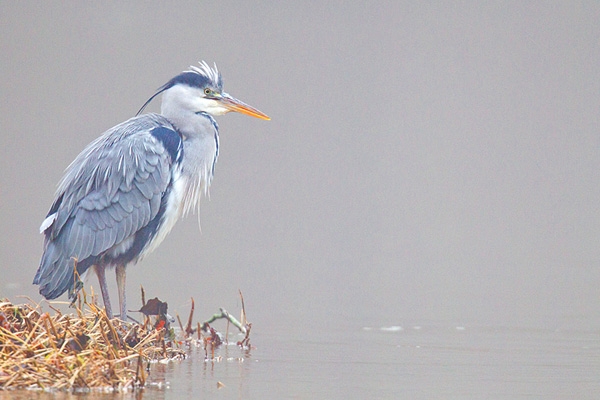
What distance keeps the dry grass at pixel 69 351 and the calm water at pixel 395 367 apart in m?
0.13

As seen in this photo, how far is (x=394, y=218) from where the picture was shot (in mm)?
16500

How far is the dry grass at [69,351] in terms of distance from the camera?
14.0 feet

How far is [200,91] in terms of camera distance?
255 inches

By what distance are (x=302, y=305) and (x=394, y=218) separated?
8741 mm

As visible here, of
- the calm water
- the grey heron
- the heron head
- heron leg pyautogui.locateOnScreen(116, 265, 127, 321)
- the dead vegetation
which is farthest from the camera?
the heron head

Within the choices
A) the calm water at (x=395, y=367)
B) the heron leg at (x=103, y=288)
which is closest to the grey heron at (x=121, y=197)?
the heron leg at (x=103, y=288)

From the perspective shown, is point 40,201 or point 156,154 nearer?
point 156,154

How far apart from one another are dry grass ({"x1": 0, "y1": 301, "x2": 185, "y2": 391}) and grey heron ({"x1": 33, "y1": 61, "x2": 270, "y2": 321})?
0.55 meters

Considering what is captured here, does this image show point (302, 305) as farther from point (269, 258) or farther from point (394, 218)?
point (394, 218)

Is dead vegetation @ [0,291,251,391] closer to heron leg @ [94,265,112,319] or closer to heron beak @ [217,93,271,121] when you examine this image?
heron leg @ [94,265,112,319]

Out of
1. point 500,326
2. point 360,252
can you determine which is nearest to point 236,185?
point 360,252

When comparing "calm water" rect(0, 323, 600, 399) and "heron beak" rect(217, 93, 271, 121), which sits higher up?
"heron beak" rect(217, 93, 271, 121)

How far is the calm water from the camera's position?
4445 mm

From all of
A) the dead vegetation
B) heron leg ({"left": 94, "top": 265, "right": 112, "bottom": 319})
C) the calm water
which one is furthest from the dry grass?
heron leg ({"left": 94, "top": 265, "right": 112, "bottom": 319})
